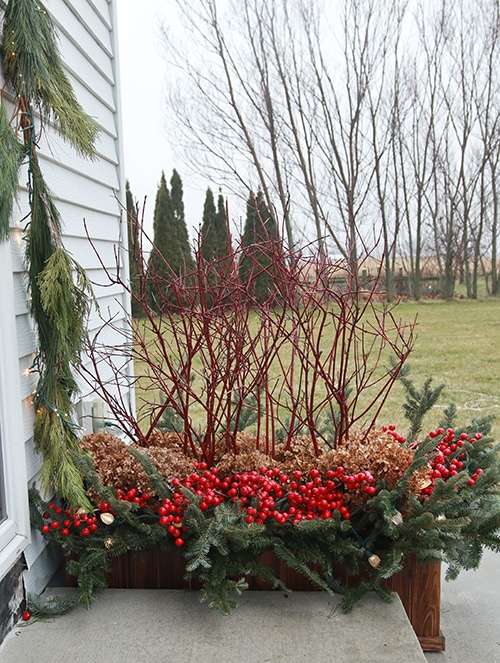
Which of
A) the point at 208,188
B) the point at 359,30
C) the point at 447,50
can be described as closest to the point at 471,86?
the point at 447,50

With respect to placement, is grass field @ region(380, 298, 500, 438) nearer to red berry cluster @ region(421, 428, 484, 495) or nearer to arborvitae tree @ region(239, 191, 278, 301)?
red berry cluster @ region(421, 428, 484, 495)

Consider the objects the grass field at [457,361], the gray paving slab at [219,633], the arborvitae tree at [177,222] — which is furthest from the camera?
the arborvitae tree at [177,222]

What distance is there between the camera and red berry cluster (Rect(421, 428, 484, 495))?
2211 millimetres

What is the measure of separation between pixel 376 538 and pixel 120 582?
85cm

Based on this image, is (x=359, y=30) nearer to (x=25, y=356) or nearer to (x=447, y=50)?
(x=447, y=50)

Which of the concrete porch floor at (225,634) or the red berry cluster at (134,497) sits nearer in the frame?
the concrete porch floor at (225,634)

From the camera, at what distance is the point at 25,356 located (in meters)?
2.00

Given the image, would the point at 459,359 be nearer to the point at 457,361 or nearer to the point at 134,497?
the point at 457,361

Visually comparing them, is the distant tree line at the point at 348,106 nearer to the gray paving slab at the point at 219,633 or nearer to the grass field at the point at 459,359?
the grass field at the point at 459,359

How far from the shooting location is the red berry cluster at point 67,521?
2025mm

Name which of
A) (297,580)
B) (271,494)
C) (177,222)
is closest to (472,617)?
(297,580)

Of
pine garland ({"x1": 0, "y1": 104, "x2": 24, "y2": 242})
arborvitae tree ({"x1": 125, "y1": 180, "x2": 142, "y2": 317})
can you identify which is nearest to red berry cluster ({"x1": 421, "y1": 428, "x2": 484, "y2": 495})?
arborvitae tree ({"x1": 125, "y1": 180, "x2": 142, "y2": 317})

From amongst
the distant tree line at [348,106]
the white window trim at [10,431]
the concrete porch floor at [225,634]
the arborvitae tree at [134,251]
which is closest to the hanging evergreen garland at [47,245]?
the white window trim at [10,431]

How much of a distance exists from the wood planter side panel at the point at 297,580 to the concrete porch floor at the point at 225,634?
0.06 metres
